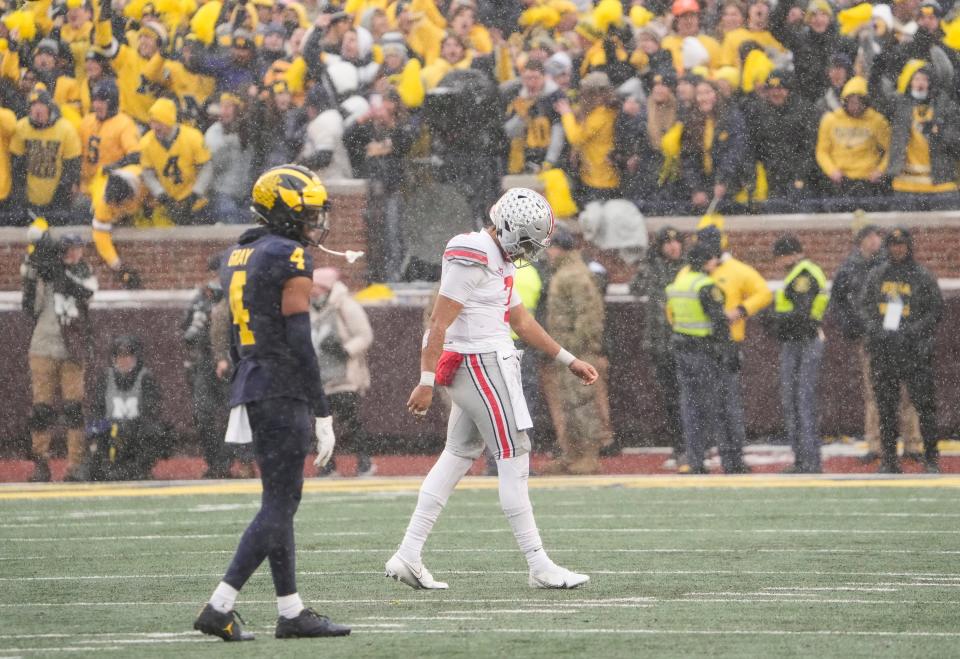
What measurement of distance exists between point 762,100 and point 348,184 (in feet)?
14.4

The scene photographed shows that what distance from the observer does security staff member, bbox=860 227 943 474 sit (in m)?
16.2

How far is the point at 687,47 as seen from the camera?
746 inches

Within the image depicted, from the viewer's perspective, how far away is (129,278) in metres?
19.9

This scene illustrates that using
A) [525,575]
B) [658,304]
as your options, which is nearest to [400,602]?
[525,575]

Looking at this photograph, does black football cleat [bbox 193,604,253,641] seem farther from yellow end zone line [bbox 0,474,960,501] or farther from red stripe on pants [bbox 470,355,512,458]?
yellow end zone line [bbox 0,474,960,501]

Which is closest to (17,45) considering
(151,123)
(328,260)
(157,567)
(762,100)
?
(151,123)

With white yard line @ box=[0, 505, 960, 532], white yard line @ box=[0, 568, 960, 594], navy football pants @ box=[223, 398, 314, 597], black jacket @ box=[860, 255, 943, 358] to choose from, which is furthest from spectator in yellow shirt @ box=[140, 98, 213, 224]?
navy football pants @ box=[223, 398, 314, 597]

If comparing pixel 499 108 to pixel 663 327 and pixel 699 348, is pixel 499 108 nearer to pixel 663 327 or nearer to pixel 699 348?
Result: pixel 663 327

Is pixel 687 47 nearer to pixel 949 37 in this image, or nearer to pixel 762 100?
pixel 762 100

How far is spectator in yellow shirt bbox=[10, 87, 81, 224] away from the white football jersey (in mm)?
12031

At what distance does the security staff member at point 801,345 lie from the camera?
53.1ft

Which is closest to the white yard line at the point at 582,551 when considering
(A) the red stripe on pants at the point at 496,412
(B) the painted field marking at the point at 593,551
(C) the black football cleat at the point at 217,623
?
(B) the painted field marking at the point at 593,551

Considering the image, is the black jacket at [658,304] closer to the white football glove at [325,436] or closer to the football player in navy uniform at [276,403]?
the white football glove at [325,436]

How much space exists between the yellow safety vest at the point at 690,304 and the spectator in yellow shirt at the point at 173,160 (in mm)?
5649
